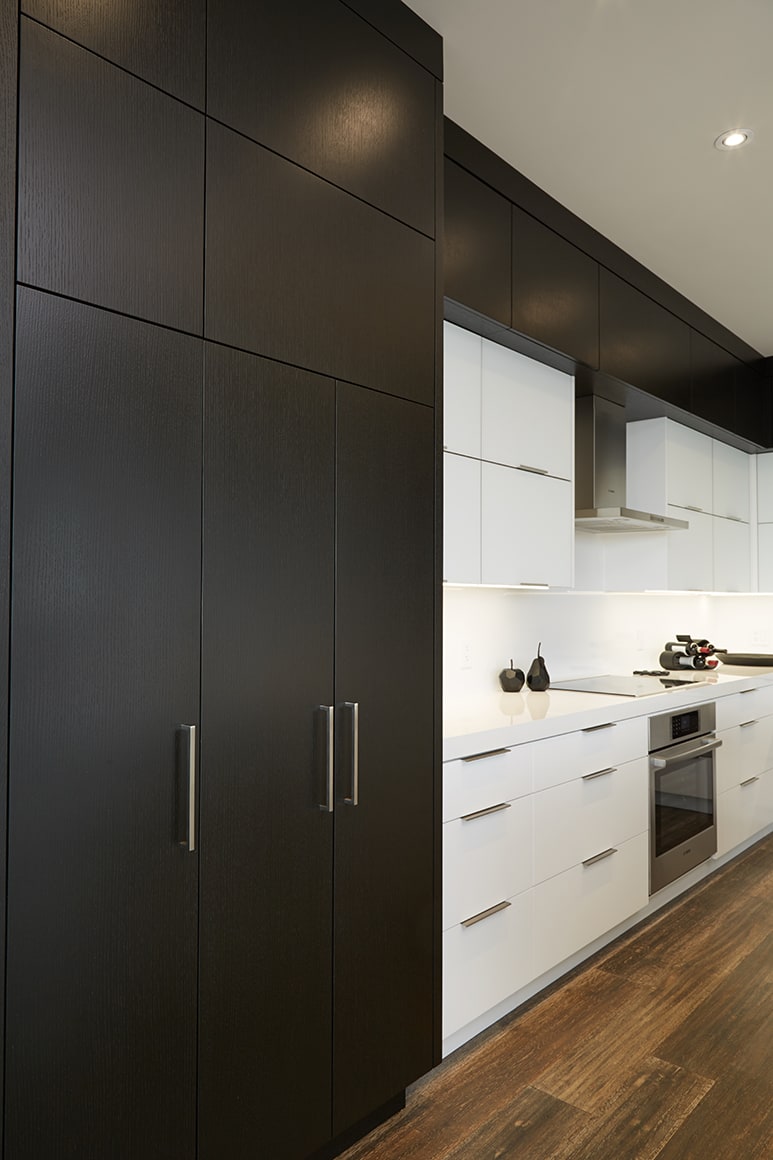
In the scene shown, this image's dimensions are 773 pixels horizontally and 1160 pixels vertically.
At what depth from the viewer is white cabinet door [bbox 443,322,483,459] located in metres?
2.72

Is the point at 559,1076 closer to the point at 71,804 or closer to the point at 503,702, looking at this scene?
the point at 503,702

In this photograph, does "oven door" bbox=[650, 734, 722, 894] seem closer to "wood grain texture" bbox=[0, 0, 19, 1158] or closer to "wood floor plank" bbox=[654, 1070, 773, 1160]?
"wood floor plank" bbox=[654, 1070, 773, 1160]

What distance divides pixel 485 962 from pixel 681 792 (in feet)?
4.89

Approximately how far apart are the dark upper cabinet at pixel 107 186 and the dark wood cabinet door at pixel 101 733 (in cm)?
6

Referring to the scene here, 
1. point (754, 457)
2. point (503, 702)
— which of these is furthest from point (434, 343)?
point (754, 457)

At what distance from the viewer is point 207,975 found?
1.57 meters

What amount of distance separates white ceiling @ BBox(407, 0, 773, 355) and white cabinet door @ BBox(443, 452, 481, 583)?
110cm

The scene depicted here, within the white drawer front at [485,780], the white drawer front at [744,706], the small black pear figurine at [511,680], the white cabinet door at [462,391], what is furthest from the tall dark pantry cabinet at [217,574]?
the white drawer front at [744,706]

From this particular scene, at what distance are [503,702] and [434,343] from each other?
1562mm

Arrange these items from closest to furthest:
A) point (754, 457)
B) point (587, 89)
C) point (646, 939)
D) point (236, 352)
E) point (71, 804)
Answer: point (71, 804), point (236, 352), point (587, 89), point (646, 939), point (754, 457)

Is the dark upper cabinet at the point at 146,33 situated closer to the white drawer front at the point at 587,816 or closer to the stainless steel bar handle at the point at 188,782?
the stainless steel bar handle at the point at 188,782

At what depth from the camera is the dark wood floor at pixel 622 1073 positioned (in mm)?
1955

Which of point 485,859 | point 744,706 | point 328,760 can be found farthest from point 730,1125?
point 744,706

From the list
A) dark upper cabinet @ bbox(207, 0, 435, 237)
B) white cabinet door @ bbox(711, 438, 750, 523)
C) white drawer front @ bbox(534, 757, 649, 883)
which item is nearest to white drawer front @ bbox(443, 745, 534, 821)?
white drawer front @ bbox(534, 757, 649, 883)
